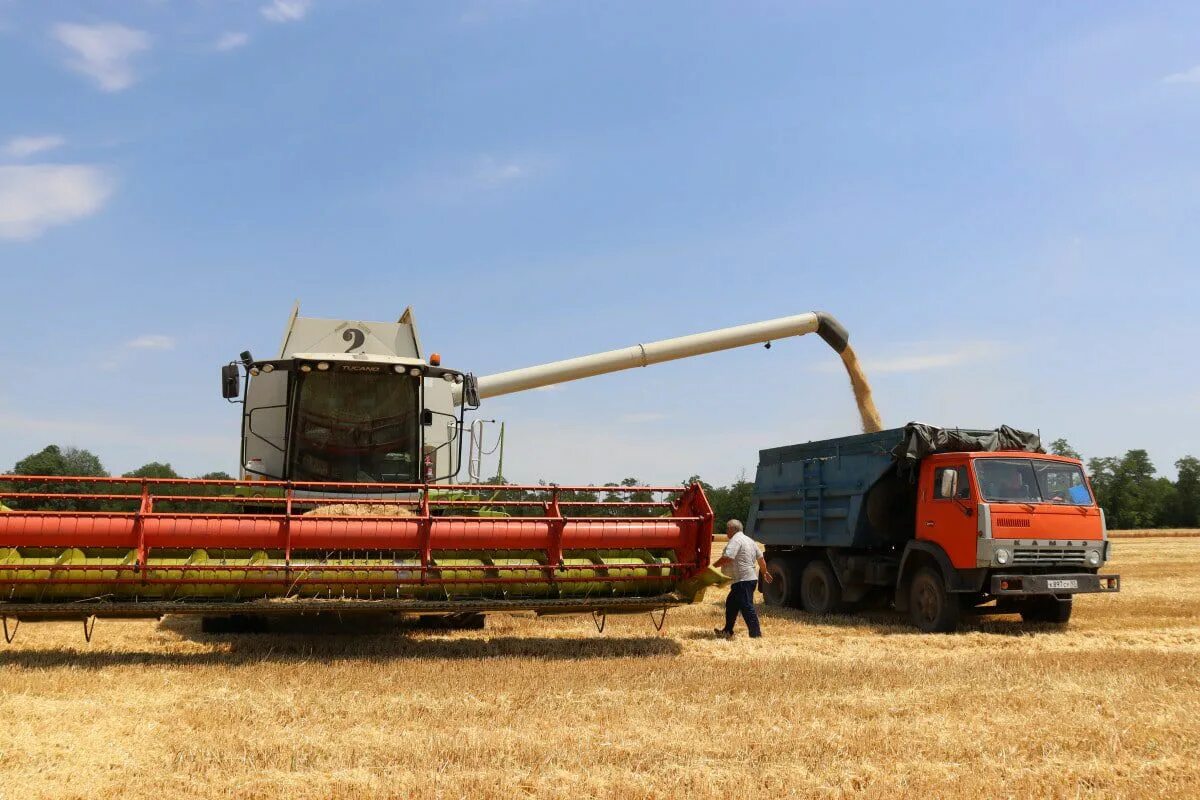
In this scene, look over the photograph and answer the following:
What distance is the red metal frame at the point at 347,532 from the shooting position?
25.3 ft

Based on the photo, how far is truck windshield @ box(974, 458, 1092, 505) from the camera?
427 inches

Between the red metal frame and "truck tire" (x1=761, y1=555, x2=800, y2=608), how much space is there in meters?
5.04

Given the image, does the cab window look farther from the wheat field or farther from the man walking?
the man walking

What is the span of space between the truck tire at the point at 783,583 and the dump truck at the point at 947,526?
27cm

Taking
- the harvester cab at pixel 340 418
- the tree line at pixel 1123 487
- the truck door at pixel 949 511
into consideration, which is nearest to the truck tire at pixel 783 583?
the truck door at pixel 949 511

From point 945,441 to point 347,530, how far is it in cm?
672

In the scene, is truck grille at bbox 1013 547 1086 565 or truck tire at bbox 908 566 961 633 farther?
truck tire at bbox 908 566 961 633

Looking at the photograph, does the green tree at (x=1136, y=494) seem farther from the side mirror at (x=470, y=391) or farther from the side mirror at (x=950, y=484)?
the side mirror at (x=470, y=391)

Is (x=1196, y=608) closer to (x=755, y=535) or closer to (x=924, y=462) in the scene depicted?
(x=924, y=462)

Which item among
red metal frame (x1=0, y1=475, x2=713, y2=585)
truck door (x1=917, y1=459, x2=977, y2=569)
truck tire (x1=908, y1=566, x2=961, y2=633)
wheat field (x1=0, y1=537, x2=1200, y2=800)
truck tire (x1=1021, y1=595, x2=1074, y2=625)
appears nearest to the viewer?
wheat field (x1=0, y1=537, x2=1200, y2=800)

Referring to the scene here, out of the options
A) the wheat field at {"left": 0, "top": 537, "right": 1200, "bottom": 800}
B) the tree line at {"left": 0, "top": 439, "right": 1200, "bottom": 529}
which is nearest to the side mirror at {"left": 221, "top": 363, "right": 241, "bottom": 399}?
the wheat field at {"left": 0, "top": 537, "right": 1200, "bottom": 800}

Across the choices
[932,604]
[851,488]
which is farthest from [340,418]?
[932,604]

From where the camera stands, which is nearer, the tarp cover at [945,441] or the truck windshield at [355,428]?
the truck windshield at [355,428]

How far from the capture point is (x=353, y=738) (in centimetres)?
536
